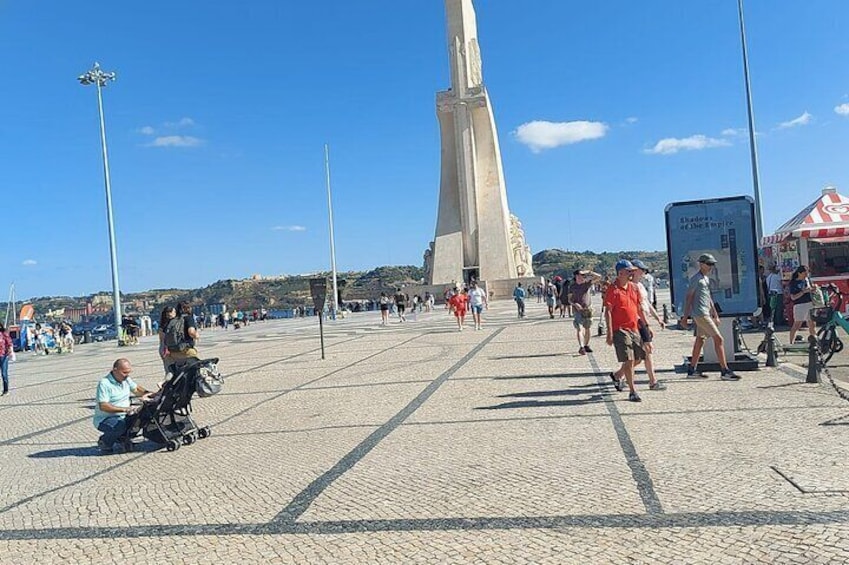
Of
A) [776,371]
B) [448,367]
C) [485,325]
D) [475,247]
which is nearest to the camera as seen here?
[776,371]

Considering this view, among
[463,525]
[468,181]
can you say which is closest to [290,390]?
[463,525]

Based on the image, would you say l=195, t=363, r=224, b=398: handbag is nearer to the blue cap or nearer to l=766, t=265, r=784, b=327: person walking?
the blue cap

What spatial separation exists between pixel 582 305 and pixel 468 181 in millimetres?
40385

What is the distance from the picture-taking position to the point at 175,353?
9.86m

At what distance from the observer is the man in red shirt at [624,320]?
26.7 ft

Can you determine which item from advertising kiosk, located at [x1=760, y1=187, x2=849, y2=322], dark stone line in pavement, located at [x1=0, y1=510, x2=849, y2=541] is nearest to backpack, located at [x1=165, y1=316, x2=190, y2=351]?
dark stone line in pavement, located at [x1=0, y1=510, x2=849, y2=541]

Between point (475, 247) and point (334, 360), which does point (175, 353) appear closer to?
point (334, 360)

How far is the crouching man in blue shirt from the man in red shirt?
5016 millimetres

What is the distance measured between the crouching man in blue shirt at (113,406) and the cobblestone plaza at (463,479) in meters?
0.22

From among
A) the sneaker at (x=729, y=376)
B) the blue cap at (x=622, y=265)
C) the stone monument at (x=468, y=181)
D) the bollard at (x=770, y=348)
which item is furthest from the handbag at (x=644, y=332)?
the stone monument at (x=468, y=181)

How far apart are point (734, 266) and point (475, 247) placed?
4281 centimetres

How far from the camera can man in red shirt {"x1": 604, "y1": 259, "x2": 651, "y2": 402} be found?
8.14 metres

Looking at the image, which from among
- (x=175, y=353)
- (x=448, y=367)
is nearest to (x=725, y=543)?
(x=175, y=353)

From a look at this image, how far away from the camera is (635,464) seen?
213 inches
